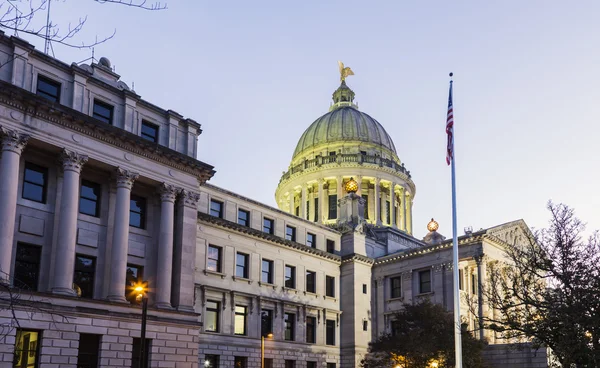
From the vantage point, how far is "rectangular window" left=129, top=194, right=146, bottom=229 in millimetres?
41031

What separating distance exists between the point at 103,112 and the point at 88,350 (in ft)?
46.2

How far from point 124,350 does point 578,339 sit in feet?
77.2

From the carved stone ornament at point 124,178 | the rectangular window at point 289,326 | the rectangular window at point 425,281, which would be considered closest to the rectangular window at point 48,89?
the carved stone ornament at point 124,178

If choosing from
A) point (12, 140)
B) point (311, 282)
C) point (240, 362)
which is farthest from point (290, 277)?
point (12, 140)

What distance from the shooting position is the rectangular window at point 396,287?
61.3m

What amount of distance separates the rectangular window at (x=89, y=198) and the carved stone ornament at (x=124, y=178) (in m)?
1.68

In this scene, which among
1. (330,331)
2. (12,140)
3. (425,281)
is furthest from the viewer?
(330,331)

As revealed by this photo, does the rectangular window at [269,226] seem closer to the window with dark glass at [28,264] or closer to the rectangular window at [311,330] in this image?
the rectangular window at [311,330]

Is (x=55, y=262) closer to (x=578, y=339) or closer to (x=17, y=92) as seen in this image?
(x=17, y=92)

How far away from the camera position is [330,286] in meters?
61.5

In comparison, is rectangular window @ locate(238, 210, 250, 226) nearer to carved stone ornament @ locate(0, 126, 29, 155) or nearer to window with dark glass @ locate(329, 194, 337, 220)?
carved stone ornament @ locate(0, 126, 29, 155)

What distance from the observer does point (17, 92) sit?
111 feet

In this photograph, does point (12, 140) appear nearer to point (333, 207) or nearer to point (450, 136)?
point (450, 136)

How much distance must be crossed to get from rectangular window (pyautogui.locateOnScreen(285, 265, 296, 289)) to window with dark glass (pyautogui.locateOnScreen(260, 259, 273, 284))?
6.41 ft
